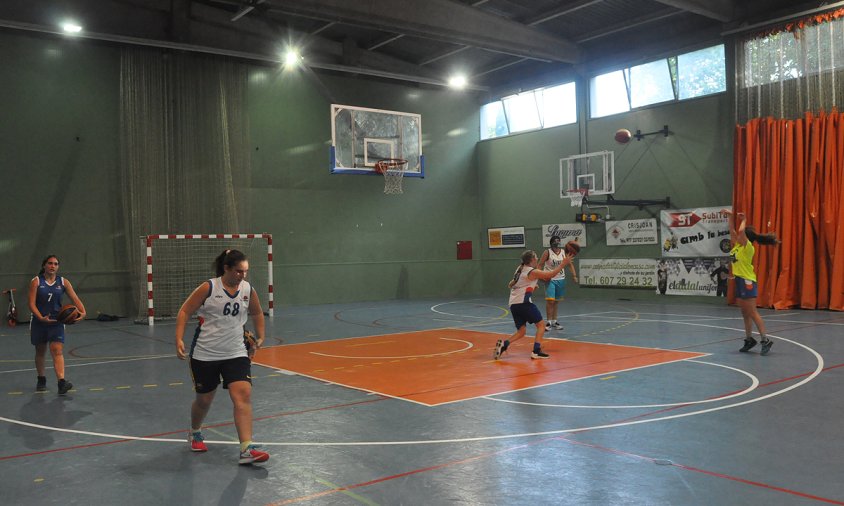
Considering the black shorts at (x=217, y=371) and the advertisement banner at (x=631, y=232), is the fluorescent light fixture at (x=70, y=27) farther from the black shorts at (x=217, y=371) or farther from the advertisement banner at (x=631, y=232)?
the advertisement banner at (x=631, y=232)

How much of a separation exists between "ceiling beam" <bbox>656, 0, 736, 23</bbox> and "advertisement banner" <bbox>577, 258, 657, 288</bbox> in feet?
24.7

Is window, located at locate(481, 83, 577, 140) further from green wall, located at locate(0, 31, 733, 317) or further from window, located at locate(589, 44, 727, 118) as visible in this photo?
window, located at locate(589, 44, 727, 118)

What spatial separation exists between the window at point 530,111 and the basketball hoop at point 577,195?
3542 millimetres

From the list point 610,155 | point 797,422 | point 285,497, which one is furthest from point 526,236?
point 285,497

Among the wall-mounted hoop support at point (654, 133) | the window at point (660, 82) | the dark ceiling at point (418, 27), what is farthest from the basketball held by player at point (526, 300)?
the window at point (660, 82)

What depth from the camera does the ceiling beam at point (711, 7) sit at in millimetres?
18297

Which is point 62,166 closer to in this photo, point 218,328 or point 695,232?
point 218,328

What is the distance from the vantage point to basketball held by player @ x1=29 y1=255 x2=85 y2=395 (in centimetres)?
893

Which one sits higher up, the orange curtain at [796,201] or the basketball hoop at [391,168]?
the basketball hoop at [391,168]

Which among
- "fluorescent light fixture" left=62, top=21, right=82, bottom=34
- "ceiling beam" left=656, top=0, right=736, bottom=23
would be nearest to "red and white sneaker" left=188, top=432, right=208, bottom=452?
"ceiling beam" left=656, top=0, right=736, bottom=23

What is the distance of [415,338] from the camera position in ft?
45.9

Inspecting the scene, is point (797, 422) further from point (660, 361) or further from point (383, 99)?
point (383, 99)

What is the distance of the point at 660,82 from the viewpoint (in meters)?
22.1

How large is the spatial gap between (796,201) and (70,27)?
2062 cm
